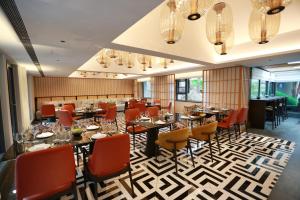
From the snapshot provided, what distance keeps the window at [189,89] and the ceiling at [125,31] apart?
2745 millimetres

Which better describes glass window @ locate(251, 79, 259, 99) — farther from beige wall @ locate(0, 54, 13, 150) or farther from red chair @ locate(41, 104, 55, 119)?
red chair @ locate(41, 104, 55, 119)

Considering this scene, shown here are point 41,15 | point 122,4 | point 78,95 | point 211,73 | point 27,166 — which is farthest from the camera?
point 78,95

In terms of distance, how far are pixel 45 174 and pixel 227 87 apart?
20.1 ft

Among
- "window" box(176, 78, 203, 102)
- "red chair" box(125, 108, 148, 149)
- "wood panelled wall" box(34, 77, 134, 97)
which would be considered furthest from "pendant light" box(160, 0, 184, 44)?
"wood panelled wall" box(34, 77, 134, 97)

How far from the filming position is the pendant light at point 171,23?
216 centimetres

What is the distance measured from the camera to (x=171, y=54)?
12.3 feet

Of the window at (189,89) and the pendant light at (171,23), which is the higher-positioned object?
the pendant light at (171,23)

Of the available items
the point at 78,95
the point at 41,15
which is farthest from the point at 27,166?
the point at 78,95

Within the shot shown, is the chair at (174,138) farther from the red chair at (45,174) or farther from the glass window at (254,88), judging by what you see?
the glass window at (254,88)

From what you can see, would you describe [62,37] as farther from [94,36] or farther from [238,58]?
[238,58]

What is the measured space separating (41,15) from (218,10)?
235 cm

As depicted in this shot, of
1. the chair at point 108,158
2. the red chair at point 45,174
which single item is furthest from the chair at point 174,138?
the red chair at point 45,174

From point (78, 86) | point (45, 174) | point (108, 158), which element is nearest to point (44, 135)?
point (45, 174)

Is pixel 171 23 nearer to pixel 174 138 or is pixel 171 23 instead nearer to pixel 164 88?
pixel 174 138
